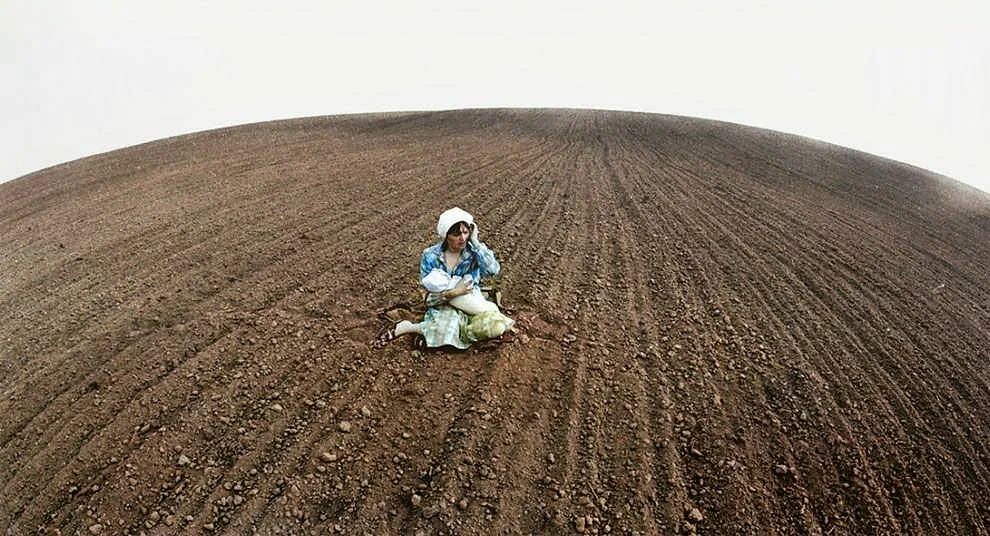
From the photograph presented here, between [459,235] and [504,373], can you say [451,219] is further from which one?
[504,373]

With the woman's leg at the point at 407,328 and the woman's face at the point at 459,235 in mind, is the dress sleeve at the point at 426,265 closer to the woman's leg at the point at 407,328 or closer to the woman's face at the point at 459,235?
the woman's face at the point at 459,235

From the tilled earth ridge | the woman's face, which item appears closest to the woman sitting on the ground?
the woman's face

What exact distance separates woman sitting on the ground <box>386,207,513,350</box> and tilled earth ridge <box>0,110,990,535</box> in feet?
0.60

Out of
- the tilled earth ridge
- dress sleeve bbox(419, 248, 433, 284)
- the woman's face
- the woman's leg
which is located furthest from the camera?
the woman's leg

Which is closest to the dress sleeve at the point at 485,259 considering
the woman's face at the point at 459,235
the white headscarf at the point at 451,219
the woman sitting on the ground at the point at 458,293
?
the woman sitting on the ground at the point at 458,293

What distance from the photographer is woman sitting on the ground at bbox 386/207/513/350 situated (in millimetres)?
4387

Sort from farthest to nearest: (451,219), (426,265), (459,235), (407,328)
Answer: (407,328) < (426,265) < (459,235) < (451,219)

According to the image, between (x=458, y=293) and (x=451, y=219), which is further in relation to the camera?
(x=458, y=293)

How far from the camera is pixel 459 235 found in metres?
4.31

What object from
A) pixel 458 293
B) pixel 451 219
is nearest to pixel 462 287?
pixel 458 293

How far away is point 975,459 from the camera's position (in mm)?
3992

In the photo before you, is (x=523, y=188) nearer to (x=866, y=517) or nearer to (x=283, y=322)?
(x=283, y=322)

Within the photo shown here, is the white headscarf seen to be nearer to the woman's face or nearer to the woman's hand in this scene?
the woman's face

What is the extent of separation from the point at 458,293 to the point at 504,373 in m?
0.76
